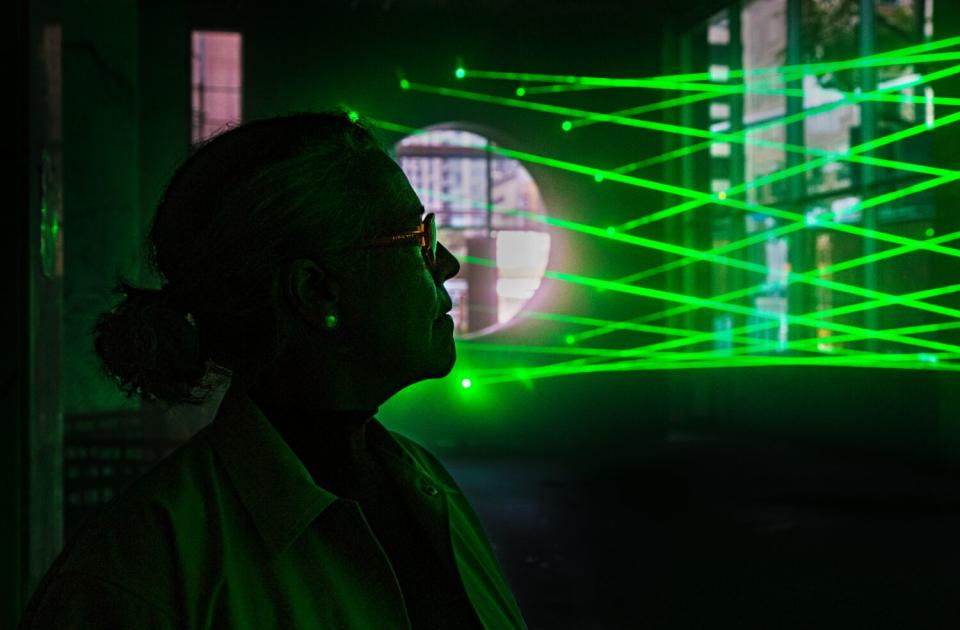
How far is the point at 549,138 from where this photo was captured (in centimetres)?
947

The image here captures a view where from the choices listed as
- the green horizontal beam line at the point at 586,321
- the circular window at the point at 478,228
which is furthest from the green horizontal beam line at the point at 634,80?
the green horizontal beam line at the point at 586,321

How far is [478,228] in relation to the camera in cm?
1270

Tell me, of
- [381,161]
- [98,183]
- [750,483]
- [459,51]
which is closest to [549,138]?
[459,51]

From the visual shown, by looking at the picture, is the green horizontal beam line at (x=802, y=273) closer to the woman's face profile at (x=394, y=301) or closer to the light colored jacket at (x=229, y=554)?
the woman's face profile at (x=394, y=301)

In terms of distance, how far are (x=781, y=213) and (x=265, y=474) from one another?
925 centimetres

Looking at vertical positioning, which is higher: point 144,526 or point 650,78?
point 650,78

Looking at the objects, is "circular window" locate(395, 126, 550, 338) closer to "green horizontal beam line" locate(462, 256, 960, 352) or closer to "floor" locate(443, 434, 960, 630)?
"green horizontal beam line" locate(462, 256, 960, 352)

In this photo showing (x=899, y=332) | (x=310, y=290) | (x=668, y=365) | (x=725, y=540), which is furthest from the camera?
(x=668, y=365)

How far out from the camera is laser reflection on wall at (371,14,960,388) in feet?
26.6

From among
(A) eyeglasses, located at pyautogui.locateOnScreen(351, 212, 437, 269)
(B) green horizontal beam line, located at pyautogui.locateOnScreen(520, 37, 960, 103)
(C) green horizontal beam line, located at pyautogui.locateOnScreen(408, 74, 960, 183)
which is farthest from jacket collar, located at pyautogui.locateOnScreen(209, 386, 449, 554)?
(C) green horizontal beam line, located at pyautogui.locateOnScreen(408, 74, 960, 183)

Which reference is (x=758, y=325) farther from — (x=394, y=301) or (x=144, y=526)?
(x=144, y=526)

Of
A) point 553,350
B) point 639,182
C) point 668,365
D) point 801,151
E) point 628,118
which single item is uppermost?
point 628,118

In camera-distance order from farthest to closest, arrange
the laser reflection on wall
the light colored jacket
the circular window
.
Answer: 1. the circular window
2. the laser reflection on wall
3. the light colored jacket

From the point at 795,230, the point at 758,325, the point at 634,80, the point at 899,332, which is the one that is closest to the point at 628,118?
the point at 634,80
